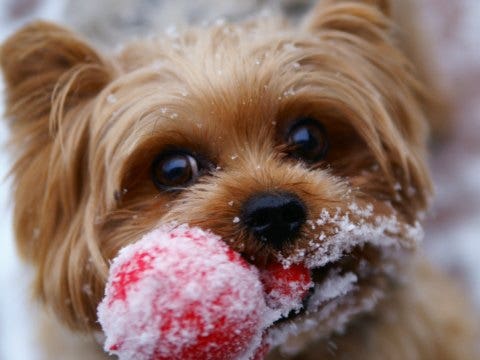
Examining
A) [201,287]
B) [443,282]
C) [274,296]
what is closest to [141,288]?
[201,287]

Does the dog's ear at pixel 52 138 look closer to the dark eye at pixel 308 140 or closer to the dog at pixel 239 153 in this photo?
the dog at pixel 239 153

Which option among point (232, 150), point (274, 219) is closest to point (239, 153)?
point (232, 150)

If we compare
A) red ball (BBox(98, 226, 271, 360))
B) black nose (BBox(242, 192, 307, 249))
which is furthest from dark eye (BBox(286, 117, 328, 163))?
red ball (BBox(98, 226, 271, 360))

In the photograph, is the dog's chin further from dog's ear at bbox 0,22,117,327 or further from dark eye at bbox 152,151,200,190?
dog's ear at bbox 0,22,117,327

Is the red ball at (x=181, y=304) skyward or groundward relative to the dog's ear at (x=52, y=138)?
groundward

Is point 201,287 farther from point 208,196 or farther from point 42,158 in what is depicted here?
point 42,158

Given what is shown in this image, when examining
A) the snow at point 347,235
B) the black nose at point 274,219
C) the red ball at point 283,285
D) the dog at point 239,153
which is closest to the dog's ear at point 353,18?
the dog at point 239,153
